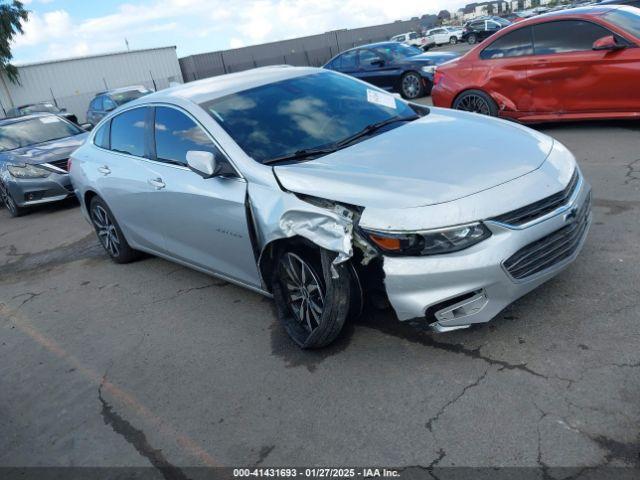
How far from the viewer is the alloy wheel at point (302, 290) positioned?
336 centimetres

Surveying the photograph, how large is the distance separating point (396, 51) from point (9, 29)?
3053 cm

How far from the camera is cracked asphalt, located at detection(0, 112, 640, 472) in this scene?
102 inches

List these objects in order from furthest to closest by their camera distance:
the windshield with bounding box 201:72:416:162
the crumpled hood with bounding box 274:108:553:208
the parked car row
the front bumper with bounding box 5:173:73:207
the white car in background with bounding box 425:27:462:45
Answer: the white car in background with bounding box 425:27:462:45 < the parked car row < the front bumper with bounding box 5:173:73:207 < the windshield with bounding box 201:72:416:162 < the crumpled hood with bounding box 274:108:553:208

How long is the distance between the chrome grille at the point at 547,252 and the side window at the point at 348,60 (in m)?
11.3

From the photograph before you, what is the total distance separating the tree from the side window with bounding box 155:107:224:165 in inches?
1319

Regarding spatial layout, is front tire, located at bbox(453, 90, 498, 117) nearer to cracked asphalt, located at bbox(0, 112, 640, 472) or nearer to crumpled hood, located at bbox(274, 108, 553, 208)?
cracked asphalt, located at bbox(0, 112, 640, 472)

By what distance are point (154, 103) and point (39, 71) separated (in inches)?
1359

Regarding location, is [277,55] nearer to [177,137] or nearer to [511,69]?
[511,69]

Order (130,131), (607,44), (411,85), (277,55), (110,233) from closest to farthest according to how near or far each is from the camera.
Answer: (130,131)
(110,233)
(607,44)
(411,85)
(277,55)

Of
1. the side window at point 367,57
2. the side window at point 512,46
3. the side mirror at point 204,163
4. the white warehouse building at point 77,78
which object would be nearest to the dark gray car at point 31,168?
the side mirror at point 204,163

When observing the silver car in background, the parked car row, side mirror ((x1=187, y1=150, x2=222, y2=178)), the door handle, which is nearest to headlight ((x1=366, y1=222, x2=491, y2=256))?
the silver car in background

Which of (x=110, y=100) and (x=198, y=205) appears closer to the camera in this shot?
(x=198, y=205)

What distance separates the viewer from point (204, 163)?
359 cm

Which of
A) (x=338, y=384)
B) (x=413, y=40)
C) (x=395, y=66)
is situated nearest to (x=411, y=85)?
(x=395, y=66)
